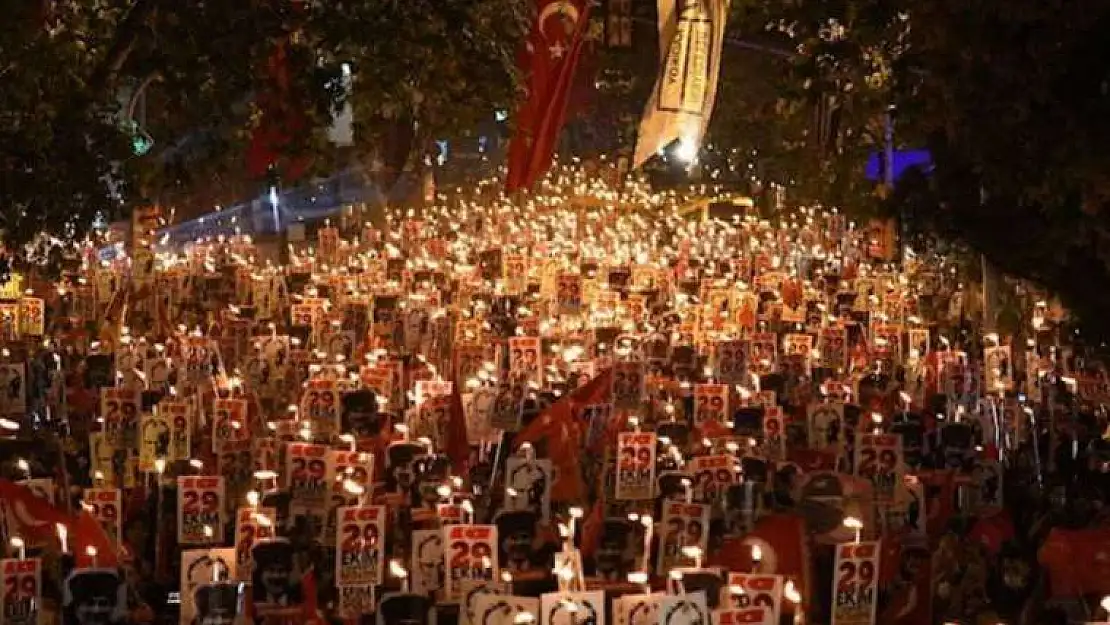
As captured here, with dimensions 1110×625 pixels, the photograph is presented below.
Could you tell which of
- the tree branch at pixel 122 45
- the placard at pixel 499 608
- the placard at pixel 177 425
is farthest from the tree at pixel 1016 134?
the placard at pixel 177 425

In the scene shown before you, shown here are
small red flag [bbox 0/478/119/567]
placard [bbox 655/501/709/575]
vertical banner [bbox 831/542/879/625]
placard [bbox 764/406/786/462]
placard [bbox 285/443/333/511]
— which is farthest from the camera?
placard [bbox 764/406/786/462]

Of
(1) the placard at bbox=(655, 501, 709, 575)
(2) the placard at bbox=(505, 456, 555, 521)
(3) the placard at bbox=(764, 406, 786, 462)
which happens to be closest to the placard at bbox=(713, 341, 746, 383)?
(3) the placard at bbox=(764, 406, 786, 462)

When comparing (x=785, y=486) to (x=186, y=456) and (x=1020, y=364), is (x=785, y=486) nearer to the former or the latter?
(x=186, y=456)

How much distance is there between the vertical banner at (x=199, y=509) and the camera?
16344mm

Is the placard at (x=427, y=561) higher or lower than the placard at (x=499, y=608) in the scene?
higher

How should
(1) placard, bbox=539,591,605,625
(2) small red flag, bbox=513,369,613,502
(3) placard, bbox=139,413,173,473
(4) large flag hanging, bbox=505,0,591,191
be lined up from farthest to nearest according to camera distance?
1. (4) large flag hanging, bbox=505,0,591,191
2. (3) placard, bbox=139,413,173,473
3. (2) small red flag, bbox=513,369,613,502
4. (1) placard, bbox=539,591,605,625

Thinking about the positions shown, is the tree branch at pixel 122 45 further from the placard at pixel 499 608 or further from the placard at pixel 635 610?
the placard at pixel 635 610

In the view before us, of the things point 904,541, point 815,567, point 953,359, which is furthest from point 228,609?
point 953,359

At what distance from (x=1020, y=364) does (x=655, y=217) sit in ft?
76.7

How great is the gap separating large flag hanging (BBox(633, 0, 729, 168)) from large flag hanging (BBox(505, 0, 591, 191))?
4.40ft

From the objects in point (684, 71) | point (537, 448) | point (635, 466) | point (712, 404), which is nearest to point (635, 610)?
point (635, 466)

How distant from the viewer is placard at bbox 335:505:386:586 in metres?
15.0

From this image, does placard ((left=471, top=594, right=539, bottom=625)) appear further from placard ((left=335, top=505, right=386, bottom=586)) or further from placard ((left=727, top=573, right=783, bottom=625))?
placard ((left=335, top=505, right=386, bottom=586))

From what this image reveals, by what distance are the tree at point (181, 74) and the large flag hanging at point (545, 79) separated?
20.9 inches
